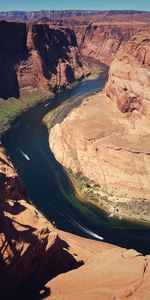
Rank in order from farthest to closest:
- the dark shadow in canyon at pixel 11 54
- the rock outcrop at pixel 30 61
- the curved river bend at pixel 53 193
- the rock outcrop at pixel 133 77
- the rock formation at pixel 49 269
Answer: the rock outcrop at pixel 30 61 → the dark shadow in canyon at pixel 11 54 → the rock outcrop at pixel 133 77 → the curved river bend at pixel 53 193 → the rock formation at pixel 49 269

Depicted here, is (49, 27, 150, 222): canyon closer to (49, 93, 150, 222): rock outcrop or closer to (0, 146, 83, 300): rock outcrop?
(49, 93, 150, 222): rock outcrop

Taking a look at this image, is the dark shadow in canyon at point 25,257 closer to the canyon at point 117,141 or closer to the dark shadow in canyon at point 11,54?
the canyon at point 117,141

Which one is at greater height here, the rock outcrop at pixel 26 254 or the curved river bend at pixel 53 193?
the rock outcrop at pixel 26 254

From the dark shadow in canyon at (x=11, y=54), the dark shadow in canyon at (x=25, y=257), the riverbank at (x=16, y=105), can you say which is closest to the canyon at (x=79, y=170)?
the dark shadow in canyon at (x=25, y=257)

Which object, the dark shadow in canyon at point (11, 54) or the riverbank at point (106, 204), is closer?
the riverbank at point (106, 204)

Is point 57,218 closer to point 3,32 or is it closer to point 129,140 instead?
point 129,140

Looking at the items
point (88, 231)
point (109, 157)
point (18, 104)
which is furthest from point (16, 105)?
point (88, 231)

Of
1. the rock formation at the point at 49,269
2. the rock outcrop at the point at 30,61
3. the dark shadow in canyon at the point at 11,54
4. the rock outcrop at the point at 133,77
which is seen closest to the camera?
the rock formation at the point at 49,269
